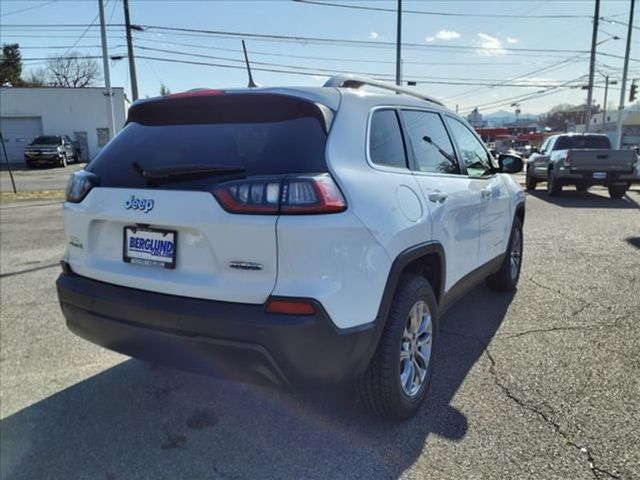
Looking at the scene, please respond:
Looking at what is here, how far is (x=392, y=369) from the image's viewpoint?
2.62 metres

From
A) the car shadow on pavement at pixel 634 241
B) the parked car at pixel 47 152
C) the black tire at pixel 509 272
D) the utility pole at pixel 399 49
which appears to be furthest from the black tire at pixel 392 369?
the parked car at pixel 47 152

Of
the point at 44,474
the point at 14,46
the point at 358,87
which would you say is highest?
the point at 14,46

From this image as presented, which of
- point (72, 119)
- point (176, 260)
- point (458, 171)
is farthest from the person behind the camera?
point (72, 119)

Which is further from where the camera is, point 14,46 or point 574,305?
point 14,46

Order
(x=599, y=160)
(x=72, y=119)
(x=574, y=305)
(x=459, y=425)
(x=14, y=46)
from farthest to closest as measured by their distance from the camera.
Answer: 1. (x=14, y=46)
2. (x=72, y=119)
3. (x=599, y=160)
4. (x=574, y=305)
5. (x=459, y=425)

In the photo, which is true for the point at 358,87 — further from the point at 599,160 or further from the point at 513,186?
the point at 599,160

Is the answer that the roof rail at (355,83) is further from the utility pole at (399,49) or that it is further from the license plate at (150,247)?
the utility pole at (399,49)

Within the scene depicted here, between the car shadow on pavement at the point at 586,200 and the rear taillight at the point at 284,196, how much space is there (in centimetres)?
1183

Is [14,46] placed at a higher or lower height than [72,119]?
higher

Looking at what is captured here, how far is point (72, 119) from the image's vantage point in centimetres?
3872

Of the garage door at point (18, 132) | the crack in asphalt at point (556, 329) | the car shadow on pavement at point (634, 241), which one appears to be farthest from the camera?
the garage door at point (18, 132)

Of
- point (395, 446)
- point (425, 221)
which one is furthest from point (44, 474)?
point (425, 221)

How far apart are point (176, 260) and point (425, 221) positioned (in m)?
1.36

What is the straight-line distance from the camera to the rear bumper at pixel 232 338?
2156mm
